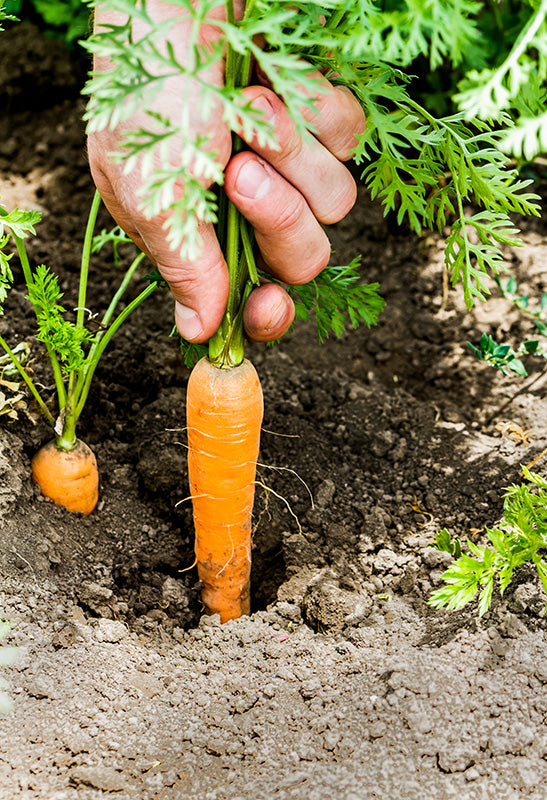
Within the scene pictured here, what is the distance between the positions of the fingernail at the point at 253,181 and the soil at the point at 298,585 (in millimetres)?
771

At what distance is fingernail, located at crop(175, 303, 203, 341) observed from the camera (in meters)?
1.45

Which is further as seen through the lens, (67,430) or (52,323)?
(67,430)

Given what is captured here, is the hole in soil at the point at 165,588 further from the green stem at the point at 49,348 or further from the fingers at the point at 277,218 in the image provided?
the fingers at the point at 277,218

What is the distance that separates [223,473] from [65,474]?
0.41 m

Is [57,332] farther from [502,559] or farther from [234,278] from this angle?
[502,559]

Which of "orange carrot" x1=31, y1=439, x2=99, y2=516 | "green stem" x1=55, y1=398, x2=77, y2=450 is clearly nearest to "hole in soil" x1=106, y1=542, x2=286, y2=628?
"orange carrot" x1=31, y1=439, x2=99, y2=516

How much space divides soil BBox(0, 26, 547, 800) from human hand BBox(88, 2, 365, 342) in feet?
1.76

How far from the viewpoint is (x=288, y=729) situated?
4.44 ft

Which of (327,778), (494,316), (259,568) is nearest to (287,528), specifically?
(259,568)

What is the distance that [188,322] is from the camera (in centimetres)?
146

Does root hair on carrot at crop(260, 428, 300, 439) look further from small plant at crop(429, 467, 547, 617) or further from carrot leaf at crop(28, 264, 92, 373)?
small plant at crop(429, 467, 547, 617)

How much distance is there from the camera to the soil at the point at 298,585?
1.27 metres

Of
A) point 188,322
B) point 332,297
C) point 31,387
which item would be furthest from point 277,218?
point 31,387

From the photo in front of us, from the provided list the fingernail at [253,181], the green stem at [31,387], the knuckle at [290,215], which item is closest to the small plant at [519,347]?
the knuckle at [290,215]
